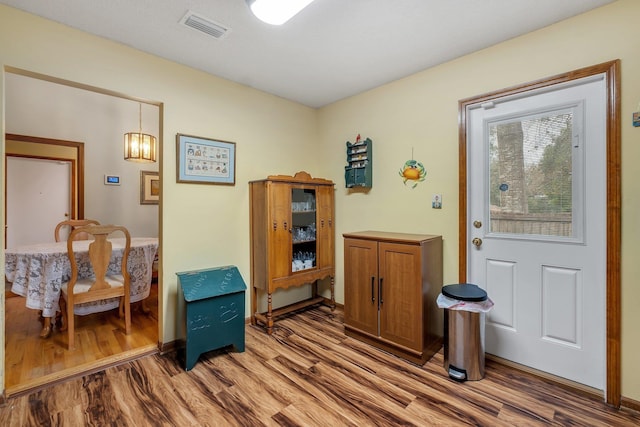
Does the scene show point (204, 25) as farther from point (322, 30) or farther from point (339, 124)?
point (339, 124)

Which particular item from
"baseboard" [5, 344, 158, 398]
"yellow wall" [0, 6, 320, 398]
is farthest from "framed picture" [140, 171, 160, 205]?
"baseboard" [5, 344, 158, 398]

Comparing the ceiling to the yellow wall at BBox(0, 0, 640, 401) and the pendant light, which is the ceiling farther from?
the pendant light

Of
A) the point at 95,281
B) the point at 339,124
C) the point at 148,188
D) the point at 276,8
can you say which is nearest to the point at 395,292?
the point at 339,124

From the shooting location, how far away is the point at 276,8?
63.7 inches

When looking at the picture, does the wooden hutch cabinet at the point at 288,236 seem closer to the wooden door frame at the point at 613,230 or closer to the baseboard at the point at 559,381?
the baseboard at the point at 559,381

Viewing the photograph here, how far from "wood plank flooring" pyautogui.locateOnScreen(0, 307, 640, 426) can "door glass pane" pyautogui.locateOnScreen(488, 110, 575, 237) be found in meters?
1.10

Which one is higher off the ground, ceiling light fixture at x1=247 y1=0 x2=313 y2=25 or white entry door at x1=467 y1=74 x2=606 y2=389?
ceiling light fixture at x1=247 y1=0 x2=313 y2=25

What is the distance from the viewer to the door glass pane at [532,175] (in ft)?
6.62

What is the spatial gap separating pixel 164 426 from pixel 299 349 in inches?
43.9

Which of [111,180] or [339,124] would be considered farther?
[111,180]

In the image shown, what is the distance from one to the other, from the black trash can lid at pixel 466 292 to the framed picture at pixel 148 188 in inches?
180

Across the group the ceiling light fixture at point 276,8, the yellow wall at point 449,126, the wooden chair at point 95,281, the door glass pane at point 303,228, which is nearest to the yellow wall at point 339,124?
the yellow wall at point 449,126

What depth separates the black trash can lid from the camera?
2070mm

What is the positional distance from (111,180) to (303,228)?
3203mm
